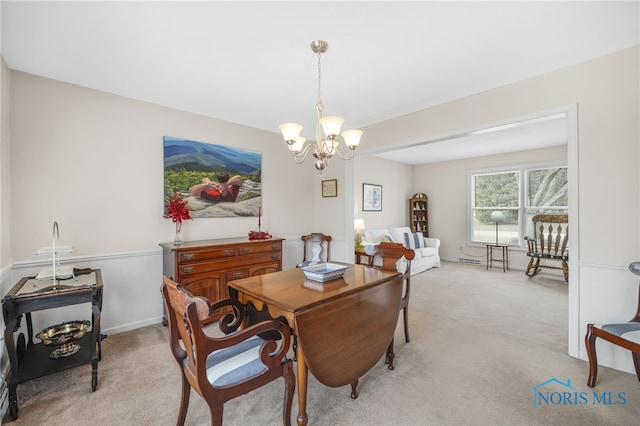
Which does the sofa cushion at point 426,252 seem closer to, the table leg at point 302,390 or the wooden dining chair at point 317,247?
the wooden dining chair at point 317,247

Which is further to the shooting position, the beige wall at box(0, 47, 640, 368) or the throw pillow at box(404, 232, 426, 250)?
the throw pillow at box(404, 232, 426, 250)

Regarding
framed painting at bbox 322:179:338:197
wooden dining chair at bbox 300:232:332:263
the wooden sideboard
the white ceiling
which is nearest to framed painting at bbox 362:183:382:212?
framed painting at bbox 322:179:338:197

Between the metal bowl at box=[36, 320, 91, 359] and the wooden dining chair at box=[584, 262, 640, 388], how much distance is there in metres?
3.67

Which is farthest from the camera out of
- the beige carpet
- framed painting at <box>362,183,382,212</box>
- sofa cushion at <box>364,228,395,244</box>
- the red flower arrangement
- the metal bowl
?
framed painting at <box>362,183,382,212</box>

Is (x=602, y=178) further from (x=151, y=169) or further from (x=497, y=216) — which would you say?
(x=151, y=169)

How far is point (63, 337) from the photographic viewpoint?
6.67 ft

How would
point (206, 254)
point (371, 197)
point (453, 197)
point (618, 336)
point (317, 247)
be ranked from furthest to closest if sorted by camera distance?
1. point (453, 197)
2. point (371, 197)
3. point (317, 247)
4. point (206, 254)
5. point (618, 336)

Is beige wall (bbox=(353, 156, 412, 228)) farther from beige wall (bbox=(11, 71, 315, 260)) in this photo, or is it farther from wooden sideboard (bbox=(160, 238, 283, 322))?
beige wall (bbox=(11, 71, 315, 260))

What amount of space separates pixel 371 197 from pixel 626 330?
4.53m

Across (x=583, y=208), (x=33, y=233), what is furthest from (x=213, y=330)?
(x=583, y=208)

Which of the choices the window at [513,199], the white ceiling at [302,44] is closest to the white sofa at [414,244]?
the window at [513,199]

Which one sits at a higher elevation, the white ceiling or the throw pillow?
the white ceiling

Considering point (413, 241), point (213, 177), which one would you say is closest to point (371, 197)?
point (413, 241)

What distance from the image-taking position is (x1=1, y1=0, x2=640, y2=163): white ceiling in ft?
5.46
